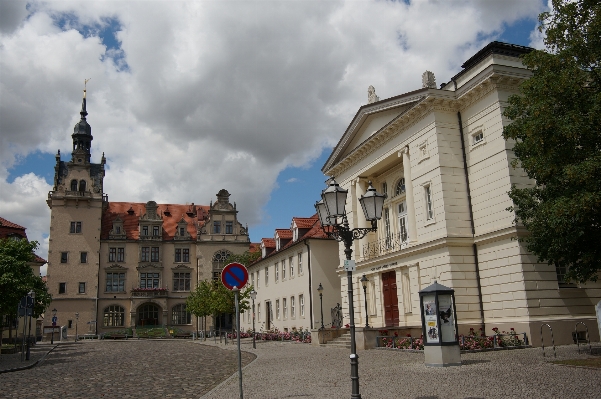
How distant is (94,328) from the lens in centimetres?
6209

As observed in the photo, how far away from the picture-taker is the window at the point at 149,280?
66.2 metres

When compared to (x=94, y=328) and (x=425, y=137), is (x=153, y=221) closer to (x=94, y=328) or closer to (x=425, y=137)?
(x=94, y=328)

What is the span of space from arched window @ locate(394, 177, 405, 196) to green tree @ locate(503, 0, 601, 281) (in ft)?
44.0

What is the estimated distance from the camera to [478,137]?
82.0 feet

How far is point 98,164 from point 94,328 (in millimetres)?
20443

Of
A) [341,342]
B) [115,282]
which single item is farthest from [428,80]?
[115,282]

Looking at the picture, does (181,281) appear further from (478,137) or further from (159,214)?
(478,137)

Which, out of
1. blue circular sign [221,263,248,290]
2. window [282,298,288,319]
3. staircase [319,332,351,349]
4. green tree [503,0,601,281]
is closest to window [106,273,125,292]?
window [282,298,288,319]

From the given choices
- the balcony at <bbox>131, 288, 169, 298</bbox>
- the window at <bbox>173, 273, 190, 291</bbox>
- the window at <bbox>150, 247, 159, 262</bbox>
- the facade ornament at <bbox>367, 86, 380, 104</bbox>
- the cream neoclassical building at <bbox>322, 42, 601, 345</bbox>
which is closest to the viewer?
the cream neoclassical building at <bbox>322, 42, 601, 345</bbox>

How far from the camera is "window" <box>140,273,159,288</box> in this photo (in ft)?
217

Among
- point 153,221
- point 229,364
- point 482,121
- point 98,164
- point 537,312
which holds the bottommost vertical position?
point 229,364

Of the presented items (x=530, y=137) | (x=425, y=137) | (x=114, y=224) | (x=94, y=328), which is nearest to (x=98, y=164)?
(x=114, y=224)

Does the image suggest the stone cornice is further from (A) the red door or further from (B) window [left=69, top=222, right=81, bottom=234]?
(B) window [left=69, top=222, right=81, bottom=234]

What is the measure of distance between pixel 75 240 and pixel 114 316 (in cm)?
1006
